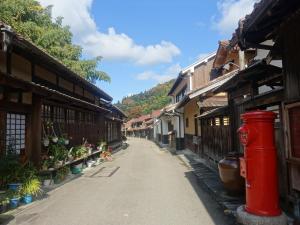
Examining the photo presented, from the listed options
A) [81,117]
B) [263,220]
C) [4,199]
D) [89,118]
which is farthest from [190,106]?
[263,220]

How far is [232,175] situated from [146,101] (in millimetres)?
107931

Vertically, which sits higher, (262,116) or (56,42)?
(56,42)

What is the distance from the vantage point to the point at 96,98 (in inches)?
933

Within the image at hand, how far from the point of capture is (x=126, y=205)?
26.6ft

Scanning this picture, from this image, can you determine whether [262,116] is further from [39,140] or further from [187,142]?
[187,142]

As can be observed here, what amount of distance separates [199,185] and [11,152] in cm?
575

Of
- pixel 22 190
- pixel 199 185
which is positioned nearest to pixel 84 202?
pixel 22 190

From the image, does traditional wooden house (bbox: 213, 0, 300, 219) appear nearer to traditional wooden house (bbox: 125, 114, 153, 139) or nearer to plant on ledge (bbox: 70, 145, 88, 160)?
plant on ledge (bbox: 70, 145, 88, 160)

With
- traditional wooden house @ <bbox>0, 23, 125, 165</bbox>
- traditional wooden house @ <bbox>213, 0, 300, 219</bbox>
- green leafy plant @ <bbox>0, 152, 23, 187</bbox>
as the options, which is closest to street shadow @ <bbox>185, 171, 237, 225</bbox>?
traditional wooden house @ <bbox>213, 0, 300, 219</bbox>

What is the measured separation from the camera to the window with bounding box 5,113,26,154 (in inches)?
397

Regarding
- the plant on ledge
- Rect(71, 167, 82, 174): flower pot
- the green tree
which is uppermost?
the green tree

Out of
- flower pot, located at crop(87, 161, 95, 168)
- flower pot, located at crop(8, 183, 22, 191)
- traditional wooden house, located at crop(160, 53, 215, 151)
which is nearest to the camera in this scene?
flower pot, located at crop(8, 183, 22, 191)

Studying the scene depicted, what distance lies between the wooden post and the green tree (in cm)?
1051

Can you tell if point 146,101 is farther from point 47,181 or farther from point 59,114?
point 47,181
